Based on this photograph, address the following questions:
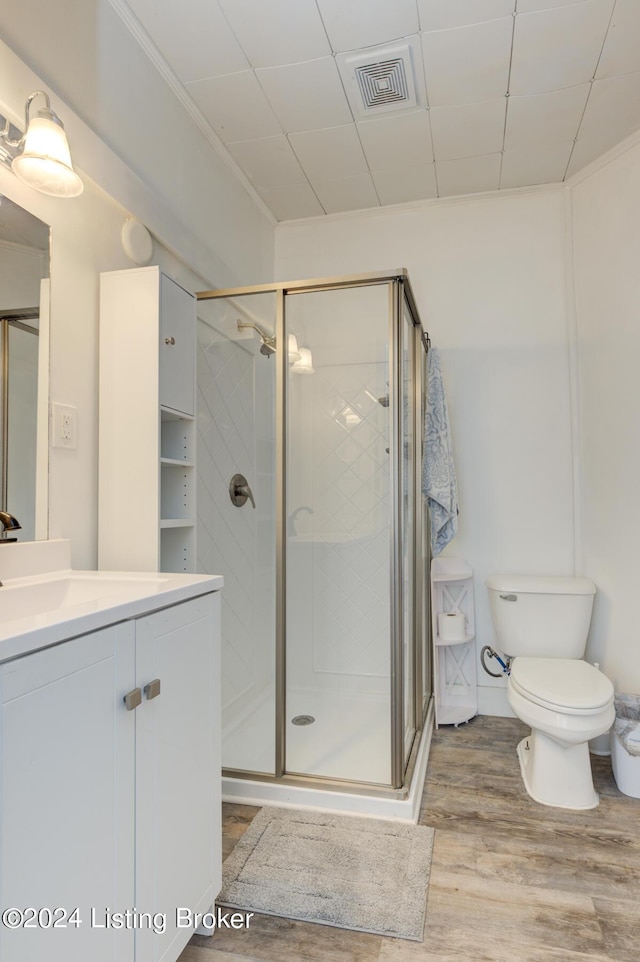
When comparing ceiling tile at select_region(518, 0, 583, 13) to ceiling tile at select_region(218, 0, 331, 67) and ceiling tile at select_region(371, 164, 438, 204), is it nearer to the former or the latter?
ceiling tile at select_region(218, 0, 331, 67)

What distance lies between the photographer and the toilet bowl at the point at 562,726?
181cm

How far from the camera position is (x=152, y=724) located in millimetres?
1021

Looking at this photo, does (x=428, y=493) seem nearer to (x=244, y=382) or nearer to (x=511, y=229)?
(x=244, y=382)

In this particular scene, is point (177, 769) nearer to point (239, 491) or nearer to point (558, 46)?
point (239, 491)

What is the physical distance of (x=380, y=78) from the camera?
6.49ft

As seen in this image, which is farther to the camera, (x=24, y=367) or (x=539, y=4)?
(x=539, y=4)

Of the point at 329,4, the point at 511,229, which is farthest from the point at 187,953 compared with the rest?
the point at 511,229

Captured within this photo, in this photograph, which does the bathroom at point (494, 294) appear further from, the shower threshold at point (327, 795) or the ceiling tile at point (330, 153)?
the shower threshold at point (327, 795)

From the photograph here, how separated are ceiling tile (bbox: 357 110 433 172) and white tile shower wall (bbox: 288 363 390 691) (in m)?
0.95

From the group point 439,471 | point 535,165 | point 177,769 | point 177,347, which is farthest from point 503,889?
point 535,165

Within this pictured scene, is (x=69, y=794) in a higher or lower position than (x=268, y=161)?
lower

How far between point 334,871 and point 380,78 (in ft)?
8.53

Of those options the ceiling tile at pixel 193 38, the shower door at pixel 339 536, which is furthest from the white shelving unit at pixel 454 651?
the ceiling tile at pixel 193 38

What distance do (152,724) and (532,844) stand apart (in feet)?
4.35
